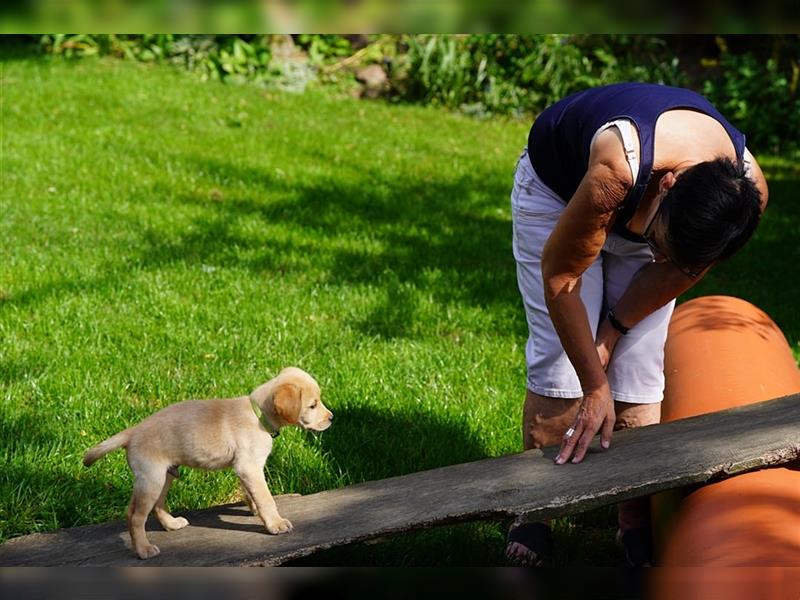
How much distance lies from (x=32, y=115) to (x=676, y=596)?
396 inches

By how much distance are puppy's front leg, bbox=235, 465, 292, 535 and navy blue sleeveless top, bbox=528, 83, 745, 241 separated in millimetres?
1499

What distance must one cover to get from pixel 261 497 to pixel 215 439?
11.7 inches

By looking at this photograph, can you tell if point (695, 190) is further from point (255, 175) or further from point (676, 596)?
point (255, 175)

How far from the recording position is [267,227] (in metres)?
7.61

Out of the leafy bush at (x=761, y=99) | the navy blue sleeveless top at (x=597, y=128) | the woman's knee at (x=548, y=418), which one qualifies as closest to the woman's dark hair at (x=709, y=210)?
the navy blue sleeveless top at (x=597, y=128)

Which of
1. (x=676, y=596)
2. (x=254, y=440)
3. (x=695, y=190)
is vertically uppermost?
(x=695, y=190)

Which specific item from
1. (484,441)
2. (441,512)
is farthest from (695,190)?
(484,441)

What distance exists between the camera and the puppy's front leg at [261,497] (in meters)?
2.99

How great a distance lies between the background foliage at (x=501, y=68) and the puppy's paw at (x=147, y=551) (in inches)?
435

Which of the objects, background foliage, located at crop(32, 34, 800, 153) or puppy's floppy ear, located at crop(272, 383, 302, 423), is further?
background foliage, located at crop(32, 34, 800, 153)

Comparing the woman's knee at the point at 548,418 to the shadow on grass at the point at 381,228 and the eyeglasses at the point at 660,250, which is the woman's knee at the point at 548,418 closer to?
the eyeglasses at the point at 660,250

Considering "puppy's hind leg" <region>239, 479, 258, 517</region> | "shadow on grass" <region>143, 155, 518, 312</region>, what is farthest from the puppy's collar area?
"shadow on grass" <region>143, 155, 518, 312</region>

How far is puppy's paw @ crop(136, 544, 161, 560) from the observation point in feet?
9.40

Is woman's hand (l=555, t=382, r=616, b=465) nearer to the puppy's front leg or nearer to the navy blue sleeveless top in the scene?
the navy blue sleeveless top
